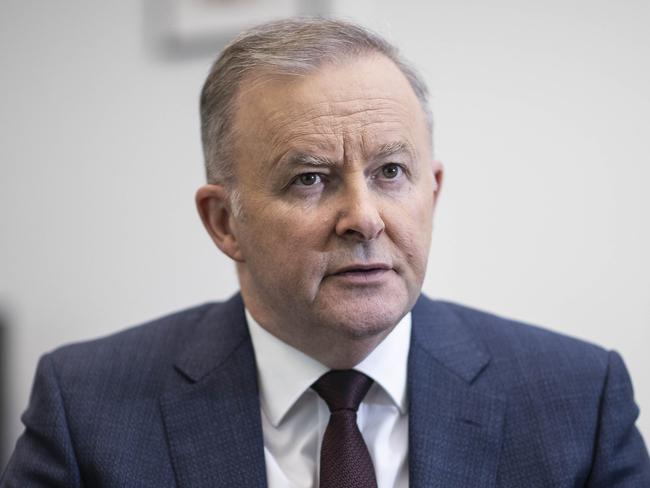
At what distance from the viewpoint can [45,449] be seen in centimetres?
141

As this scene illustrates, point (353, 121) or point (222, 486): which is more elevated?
point (353, 121)

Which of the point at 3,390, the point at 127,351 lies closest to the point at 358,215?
the point at 127,351

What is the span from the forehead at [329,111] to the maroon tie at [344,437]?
39 centimetres

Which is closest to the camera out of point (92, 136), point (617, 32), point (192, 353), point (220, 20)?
point (192, 353)

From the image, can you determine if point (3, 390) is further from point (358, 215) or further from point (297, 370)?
point (358, 215)

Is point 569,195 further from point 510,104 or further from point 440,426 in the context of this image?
point 440,426

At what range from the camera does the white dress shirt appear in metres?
1.38

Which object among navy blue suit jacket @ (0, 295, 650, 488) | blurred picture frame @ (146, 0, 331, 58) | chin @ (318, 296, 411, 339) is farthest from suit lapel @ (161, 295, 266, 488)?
blurred picture frame @ (146, 0, 331, 58)

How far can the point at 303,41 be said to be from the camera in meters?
1.35

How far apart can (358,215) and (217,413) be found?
1.47 ft

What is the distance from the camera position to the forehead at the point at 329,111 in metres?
1.29

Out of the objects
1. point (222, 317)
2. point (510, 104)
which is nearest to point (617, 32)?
point (510, 104)

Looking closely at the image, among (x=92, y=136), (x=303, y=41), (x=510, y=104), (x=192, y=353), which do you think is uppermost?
(x=303, y=41)

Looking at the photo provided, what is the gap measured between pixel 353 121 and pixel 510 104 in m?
0.77
